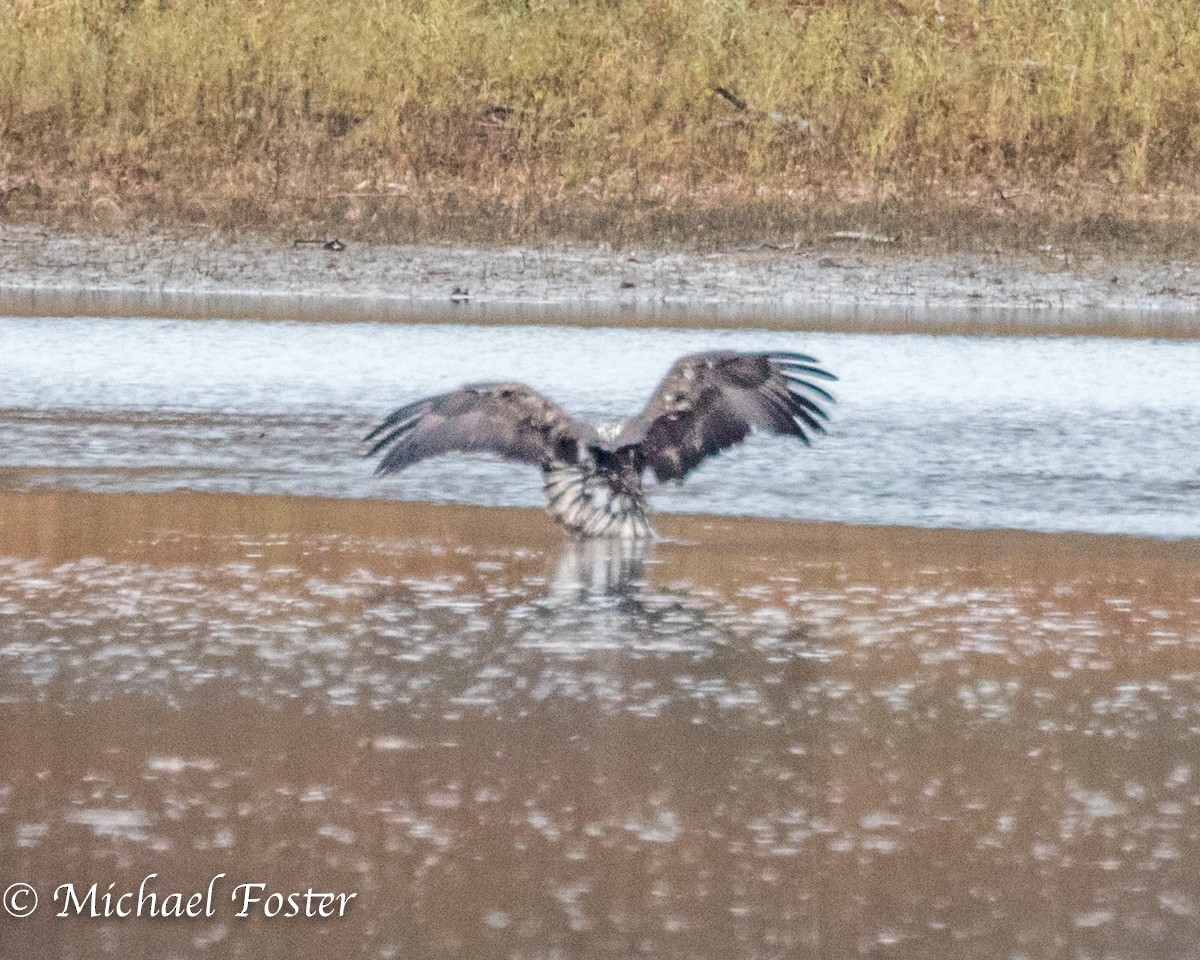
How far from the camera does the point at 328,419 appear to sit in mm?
10250

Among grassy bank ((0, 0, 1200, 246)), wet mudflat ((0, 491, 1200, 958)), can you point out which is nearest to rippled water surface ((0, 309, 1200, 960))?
wet mudflat ((0, 491, 1200, 958))

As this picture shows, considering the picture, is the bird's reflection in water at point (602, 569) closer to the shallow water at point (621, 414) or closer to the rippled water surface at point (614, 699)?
the rippled water surface at point (614, 699)

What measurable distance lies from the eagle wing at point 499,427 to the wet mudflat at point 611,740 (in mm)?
293

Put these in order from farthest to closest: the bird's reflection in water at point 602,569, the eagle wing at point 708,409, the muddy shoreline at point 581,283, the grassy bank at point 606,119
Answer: the grassy bank at point 606,119
the muddy shoreline at point 581,283
the eagle wing at point 708,409
the bird's reflection in water at point 602,569

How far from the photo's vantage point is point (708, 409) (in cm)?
736

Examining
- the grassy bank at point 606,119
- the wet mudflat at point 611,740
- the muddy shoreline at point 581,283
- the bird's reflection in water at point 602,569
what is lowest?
the bird's reflection in water at point 602,569

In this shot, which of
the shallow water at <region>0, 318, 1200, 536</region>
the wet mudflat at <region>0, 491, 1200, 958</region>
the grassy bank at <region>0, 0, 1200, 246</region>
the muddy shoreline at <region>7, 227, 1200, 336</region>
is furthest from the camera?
the grassy bank at <region>0, 0, 1200, 246</region>

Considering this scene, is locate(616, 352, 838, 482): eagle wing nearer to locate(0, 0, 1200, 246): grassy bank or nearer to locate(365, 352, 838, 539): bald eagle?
locate(365, 352, 838, 539): bald eagle

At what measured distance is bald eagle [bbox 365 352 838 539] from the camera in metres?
7.21

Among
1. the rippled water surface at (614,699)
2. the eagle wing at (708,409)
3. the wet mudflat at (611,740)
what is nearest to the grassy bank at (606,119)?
the rippled water surface at (614,699)

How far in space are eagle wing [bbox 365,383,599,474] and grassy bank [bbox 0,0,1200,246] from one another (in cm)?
829

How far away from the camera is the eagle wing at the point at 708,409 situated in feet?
23.6

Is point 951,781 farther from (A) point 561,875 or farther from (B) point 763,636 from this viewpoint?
(B) point 763,636

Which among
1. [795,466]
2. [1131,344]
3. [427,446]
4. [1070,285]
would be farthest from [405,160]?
[427,446]
